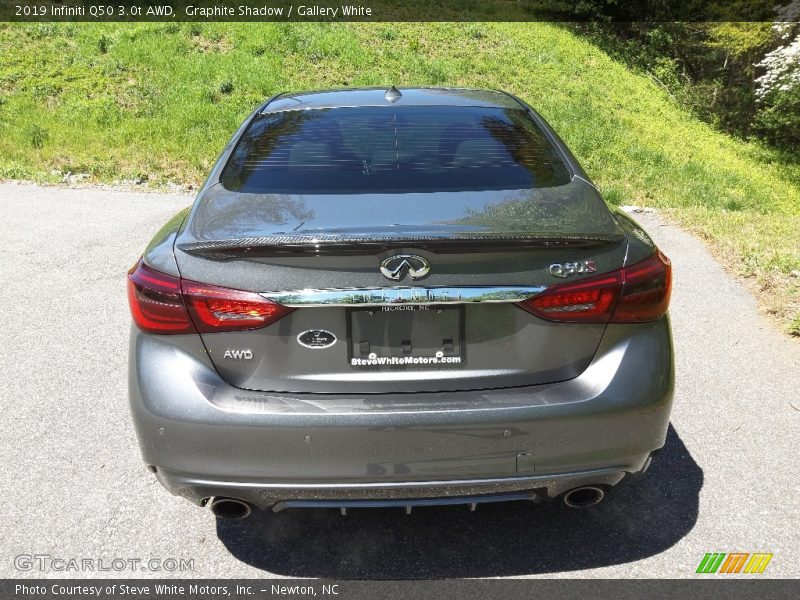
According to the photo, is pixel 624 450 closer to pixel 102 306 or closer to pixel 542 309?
pixel 542 309

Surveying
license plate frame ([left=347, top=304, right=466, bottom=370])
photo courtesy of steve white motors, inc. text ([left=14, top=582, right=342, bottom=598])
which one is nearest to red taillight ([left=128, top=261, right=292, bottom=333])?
license plate frame ([left=347, top=304, right=466, bottom=370])

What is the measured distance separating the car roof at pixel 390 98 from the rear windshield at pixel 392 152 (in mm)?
87

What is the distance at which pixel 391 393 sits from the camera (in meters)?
2.37

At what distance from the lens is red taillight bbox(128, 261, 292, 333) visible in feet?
7.55

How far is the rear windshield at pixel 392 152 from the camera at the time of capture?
282 centimetres

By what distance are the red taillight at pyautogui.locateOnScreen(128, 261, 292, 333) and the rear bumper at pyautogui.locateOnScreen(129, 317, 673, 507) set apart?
0.07 metres

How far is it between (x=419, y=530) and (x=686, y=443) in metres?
1.50

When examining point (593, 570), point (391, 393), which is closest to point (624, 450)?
point (593, 570)

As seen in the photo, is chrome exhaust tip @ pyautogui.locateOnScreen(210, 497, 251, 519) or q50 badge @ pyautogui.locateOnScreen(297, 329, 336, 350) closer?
q50 badge @ pyautogui.locateOnScreen(297, 329, 336, 350)

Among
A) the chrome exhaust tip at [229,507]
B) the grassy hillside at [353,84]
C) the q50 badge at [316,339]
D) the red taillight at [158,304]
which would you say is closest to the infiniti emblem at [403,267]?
the q50 badge at [316,339]

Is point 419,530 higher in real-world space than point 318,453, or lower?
lower

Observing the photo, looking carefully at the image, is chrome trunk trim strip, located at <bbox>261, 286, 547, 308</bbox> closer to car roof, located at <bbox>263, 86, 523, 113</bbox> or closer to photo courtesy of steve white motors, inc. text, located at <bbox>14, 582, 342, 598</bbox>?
photo courtesy of steve white motors, inc. text, located at <bbox>14, 582, 342, 598</bbox>

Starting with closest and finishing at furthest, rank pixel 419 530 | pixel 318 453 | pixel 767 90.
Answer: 1. pixel 318 453
2. pixel 419 530
3. pixel 767 90

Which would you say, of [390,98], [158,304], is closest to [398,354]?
[158,304]
